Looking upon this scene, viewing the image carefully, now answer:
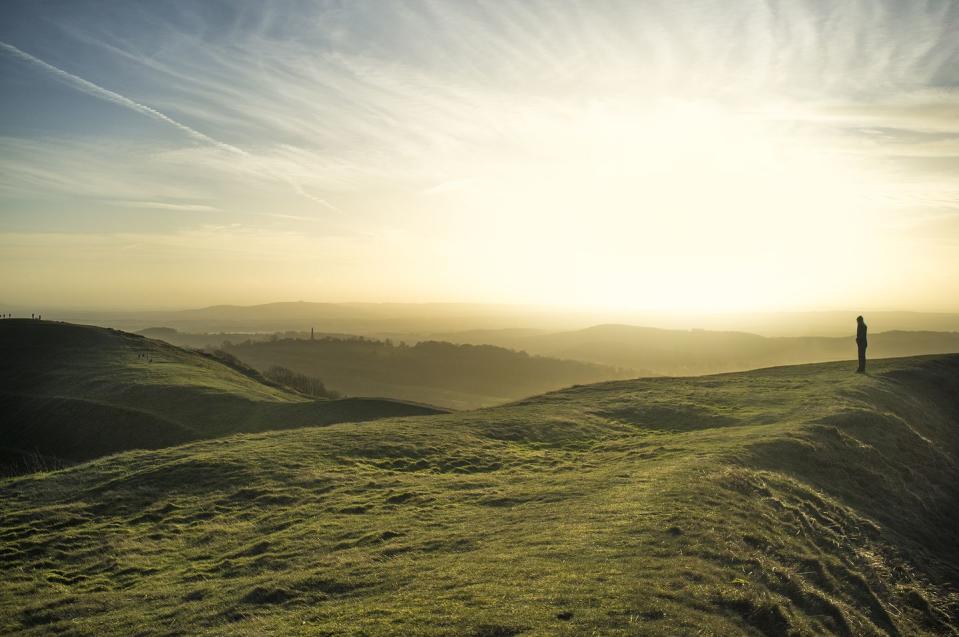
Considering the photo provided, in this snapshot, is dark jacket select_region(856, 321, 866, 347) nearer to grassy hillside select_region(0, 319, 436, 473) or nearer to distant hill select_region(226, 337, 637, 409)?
grassy hillside select_region(0, 319, 436, 473)

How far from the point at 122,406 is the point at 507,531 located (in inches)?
1429

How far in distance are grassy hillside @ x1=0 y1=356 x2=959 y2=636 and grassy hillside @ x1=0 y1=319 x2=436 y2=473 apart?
1051 cm

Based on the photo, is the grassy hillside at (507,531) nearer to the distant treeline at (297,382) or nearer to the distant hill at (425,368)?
the distant treeline at (297,382)

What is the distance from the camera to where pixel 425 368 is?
15888cm

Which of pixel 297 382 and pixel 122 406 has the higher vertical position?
pixel 122 406

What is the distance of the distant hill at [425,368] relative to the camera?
5143 inches

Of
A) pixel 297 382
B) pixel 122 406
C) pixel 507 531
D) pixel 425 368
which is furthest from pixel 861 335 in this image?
pixel 425 368

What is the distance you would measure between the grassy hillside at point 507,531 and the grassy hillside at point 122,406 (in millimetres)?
10512

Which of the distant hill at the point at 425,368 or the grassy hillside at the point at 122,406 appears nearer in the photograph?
the grassy hillside at the point at 122,406

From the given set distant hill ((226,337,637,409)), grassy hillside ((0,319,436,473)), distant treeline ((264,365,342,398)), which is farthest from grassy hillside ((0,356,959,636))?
distant hill ((226,337,637,409))

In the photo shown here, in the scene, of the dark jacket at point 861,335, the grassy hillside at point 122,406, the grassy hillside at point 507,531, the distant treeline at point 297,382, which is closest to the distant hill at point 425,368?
the distant treeline at point 297,382

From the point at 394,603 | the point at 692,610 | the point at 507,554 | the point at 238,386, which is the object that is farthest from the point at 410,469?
Result: the point at 238,386

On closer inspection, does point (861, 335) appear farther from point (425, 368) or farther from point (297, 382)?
point (425, 368)

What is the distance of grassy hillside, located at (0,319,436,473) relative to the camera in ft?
124
